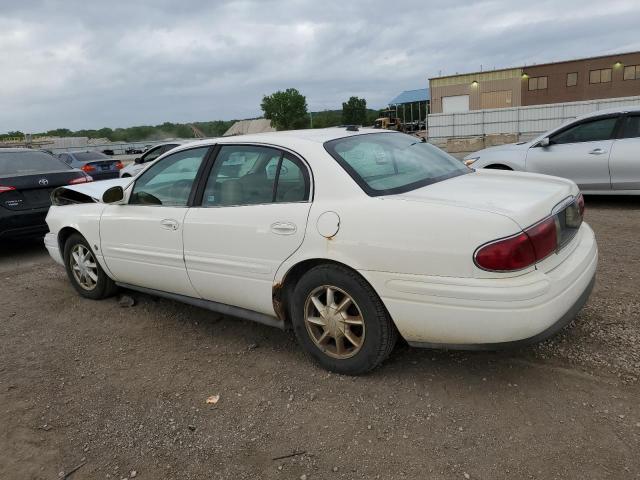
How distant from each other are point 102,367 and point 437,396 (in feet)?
7.57

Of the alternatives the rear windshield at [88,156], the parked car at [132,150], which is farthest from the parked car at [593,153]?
the parked car at [132,150]

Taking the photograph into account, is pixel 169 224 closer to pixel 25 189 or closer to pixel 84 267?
pixel 84 267

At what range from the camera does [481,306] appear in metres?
2.54

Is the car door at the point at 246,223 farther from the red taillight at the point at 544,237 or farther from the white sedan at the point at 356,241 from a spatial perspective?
the red taillight at the point at 544,237

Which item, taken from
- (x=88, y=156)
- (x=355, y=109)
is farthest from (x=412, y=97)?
(x=88, y=156)

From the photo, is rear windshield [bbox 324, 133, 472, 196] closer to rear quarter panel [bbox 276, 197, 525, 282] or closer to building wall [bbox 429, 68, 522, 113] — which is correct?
rear quarter panel [bbox 276, 197, 525, 282]

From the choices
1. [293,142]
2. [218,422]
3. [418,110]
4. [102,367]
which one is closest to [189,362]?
[102,367]

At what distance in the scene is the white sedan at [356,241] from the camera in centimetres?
258

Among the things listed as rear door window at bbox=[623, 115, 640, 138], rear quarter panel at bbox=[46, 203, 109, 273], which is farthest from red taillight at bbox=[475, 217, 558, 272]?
rear door window at bbox=[623, 115, 640, 138]

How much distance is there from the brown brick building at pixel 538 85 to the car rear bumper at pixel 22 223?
47452mm

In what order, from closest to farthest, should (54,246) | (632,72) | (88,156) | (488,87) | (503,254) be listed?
(503,254)
(54,246)
(88,156)
(632,72)
(488,87)

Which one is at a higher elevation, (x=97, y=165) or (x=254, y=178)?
(x=254, y=178)

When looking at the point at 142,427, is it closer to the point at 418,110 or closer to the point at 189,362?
the point at 189,362

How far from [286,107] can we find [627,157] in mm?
86884
